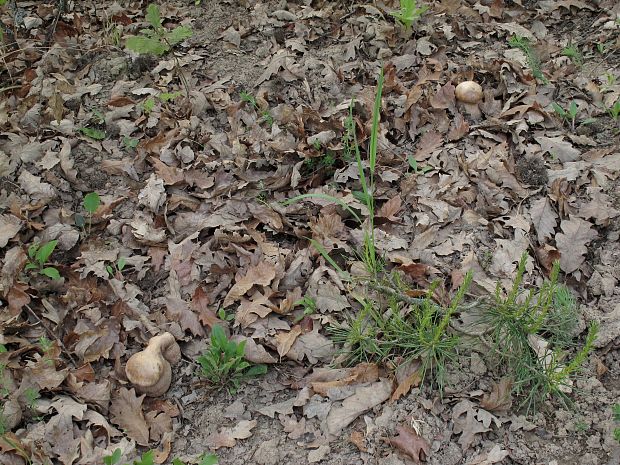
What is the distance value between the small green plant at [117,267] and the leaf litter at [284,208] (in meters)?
0.02

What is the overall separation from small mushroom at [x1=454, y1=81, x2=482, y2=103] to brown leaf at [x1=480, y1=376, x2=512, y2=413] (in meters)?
2.22

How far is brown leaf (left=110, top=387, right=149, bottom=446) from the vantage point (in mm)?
2748

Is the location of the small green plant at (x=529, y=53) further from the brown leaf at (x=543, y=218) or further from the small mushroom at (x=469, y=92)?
the brown leaf at (x=543, y=218)

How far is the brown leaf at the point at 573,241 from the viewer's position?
3.17 metres

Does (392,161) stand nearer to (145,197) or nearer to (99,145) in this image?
(145,197)

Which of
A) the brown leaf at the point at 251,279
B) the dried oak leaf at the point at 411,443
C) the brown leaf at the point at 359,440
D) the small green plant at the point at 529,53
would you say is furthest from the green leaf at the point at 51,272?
the small green plant at the point at 529,53

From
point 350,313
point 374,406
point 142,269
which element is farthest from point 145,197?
point 374,406

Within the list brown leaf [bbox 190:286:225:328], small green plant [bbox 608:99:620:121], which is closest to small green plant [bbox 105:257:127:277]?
brown leaf [bbox 190:286:225:328]

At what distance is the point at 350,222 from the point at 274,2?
286 centimetres

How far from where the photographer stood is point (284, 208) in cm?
369

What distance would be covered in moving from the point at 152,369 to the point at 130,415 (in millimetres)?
251

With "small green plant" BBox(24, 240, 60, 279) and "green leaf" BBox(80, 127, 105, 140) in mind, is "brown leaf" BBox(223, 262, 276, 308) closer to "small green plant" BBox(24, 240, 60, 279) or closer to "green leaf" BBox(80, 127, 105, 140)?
"small green plant" BBox(24, 240, 60, 279)

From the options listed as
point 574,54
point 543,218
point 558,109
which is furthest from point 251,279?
point 574,54

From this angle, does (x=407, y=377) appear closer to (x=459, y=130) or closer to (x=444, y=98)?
(x=459, y=130)
